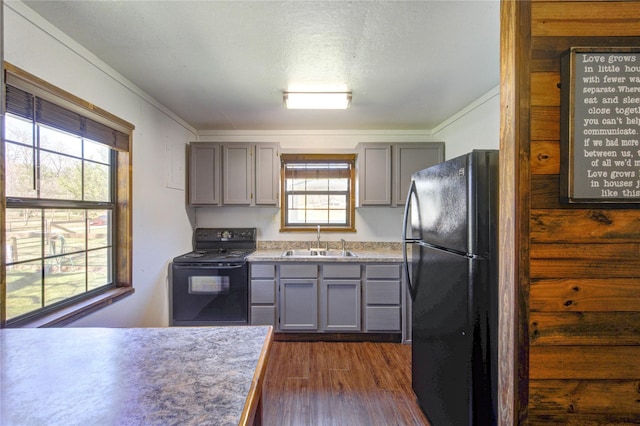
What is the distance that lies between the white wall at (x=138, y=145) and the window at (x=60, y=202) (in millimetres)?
102

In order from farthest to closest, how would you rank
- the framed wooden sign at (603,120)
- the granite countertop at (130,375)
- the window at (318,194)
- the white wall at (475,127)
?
1. the window at (318,194)
2. the white wall at (475,127)
3. the framed wooden sign at (603,120)
4. the granite countertop at (130,375)

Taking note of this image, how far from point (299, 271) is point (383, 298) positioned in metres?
0.96

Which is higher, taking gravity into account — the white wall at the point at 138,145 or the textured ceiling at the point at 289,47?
the textured ceiling at the point at 289,47

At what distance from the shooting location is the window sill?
4.77 feet

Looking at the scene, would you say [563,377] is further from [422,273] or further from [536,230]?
[422,273]

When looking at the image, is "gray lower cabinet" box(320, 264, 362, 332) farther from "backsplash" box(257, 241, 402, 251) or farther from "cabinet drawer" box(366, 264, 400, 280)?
"backsplash" box(257, 241, 402, 251)

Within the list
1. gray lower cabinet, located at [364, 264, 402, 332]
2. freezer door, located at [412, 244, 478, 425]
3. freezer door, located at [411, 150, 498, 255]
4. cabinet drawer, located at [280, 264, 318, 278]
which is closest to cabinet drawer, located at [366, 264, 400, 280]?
gray lower cabinet, located at [364, 264, 402, 332]

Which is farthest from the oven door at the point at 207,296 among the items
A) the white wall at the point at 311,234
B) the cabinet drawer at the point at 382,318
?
the cabinet drawer at the point at 382,318

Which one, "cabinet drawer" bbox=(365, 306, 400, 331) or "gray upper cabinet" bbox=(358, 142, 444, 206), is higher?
"gray upper cabinet" bbox=(358, 142, 444, 206)

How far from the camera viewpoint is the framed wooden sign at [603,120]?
0.83 metres

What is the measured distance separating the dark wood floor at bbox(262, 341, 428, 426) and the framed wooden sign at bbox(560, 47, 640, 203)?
1.79 metres

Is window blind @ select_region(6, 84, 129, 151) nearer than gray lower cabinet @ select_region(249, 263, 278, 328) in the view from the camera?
Yes

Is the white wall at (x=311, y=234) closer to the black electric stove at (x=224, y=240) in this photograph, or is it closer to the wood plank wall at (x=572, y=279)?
the black electric stove at (x=224, y=240)

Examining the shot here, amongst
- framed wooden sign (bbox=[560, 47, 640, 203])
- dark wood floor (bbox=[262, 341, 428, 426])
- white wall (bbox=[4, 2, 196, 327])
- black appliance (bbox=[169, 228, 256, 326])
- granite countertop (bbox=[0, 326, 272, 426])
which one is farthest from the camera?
black appliance (bbox=[169, 228, 256, 326])
